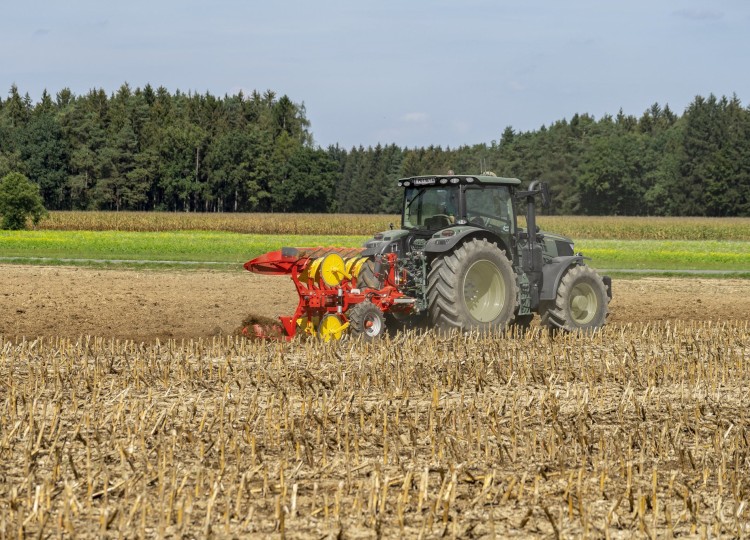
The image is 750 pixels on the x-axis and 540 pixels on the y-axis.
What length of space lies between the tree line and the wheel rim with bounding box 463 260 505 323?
253 feet

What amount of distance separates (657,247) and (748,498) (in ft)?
124

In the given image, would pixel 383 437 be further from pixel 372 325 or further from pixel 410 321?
pixel 410 321

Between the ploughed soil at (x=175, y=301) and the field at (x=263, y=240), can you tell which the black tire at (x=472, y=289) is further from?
the field at (x=263, y=240)

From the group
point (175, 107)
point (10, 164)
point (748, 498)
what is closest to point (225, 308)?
point (748, 498)

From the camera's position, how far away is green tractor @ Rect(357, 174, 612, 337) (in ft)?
40.6

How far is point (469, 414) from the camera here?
8.30 metres

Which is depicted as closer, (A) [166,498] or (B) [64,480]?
(A) [166,498]

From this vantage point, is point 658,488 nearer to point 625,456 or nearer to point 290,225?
point 625,456

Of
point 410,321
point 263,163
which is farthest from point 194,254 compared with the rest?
point 263,163

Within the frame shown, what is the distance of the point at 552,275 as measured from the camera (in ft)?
44.3

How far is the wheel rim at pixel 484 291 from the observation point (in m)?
12.8

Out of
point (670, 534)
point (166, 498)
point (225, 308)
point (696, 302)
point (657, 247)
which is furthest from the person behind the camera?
point (657, 247)

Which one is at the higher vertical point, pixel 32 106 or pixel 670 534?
pixel 32 106

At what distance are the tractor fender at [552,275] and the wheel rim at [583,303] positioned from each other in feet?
1.62
